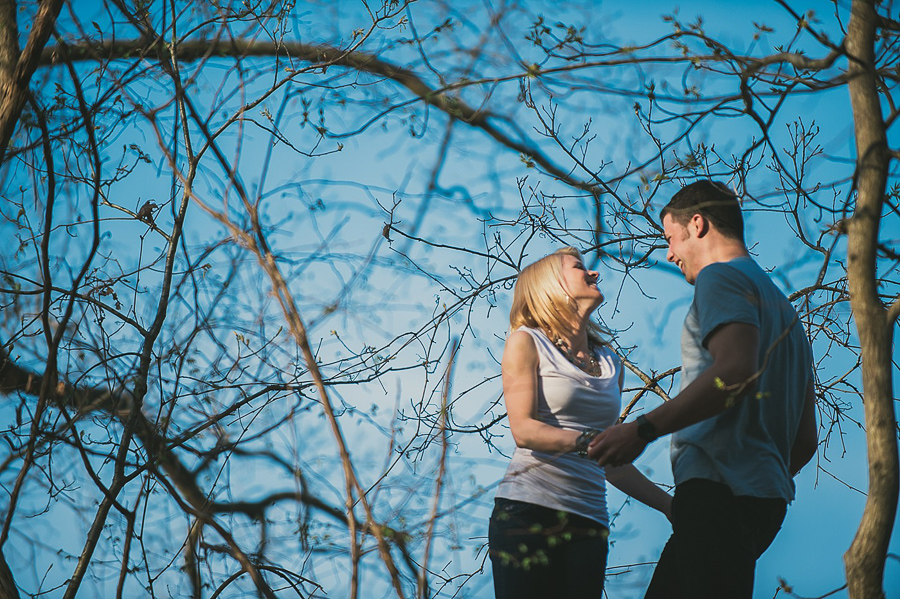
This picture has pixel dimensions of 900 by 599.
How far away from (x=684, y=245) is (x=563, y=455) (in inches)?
23.1

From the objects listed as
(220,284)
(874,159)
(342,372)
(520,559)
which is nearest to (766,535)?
(520,559)

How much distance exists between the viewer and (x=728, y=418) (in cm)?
163

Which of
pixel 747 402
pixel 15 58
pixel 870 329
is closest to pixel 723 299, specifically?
pixel 747 402

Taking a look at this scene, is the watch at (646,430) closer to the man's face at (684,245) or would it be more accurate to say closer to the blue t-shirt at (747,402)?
the blue t-shirt at (747,402)

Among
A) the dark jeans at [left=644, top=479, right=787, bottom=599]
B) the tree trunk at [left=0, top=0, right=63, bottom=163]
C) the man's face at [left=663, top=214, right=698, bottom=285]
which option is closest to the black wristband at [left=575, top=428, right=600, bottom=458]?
the dark jeans at [left=644, top=479, right=787, bottom=599]

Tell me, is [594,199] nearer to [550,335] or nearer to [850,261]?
[550,335]

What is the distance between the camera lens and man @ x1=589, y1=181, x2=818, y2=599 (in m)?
1.54

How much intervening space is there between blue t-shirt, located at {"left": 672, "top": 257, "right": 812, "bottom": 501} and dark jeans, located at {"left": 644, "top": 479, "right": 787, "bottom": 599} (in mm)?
29

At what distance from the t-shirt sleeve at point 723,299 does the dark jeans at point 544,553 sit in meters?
0.54

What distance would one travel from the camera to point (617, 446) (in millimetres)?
1609

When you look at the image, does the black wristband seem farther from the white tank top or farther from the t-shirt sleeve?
the t-shirt sleeve

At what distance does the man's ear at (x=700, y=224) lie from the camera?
1.82 metres

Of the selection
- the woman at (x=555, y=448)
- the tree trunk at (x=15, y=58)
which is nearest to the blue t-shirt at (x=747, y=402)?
the woman at (x=555, y=448)

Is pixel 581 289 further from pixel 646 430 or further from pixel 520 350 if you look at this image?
pixel 646 430
